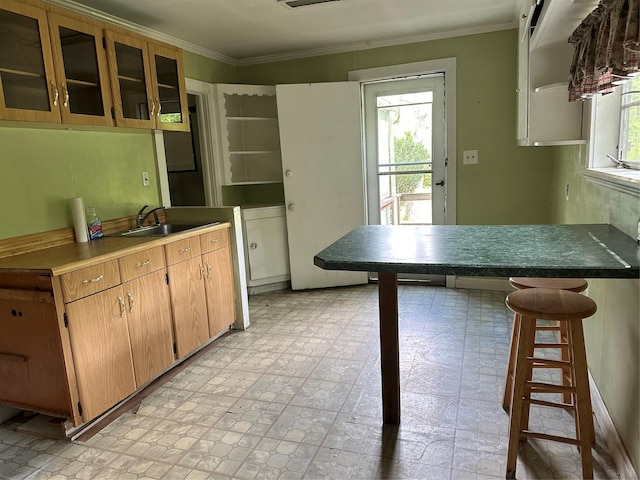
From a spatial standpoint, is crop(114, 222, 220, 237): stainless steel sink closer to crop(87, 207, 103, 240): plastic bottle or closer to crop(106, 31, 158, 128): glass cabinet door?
crop(87, 207, 103, 240): plastic bottle

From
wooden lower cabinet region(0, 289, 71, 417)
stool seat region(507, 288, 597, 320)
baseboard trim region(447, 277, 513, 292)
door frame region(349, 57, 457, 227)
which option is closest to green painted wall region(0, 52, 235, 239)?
wooden lower cabinet region(0, 289, 71, 417)

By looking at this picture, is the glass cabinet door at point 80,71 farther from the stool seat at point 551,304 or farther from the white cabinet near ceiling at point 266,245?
the stool seat at point 551,304

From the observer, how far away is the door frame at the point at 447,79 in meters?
3.80

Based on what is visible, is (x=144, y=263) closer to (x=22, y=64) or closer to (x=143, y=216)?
(x=143, y=216)

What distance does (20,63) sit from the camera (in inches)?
81.2

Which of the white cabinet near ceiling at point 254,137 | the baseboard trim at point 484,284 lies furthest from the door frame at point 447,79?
the white cabinet near ceiling at point 254,137

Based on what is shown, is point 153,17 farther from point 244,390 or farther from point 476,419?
point 476,419

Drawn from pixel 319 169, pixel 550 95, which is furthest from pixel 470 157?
pixel 550 95

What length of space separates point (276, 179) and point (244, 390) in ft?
8.23

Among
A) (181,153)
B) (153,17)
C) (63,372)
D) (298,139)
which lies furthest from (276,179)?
(63,372)

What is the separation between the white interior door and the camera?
396 cm

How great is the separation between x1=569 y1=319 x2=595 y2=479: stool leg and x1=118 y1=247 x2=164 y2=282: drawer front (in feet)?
6.76

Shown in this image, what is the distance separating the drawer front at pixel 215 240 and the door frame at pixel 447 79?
2.04 metres

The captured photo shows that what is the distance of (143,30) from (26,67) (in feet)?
4.27
